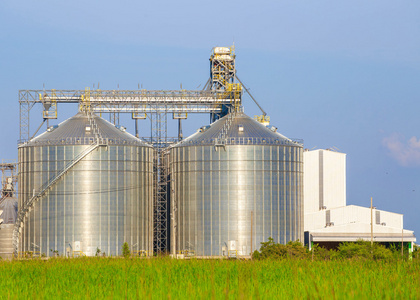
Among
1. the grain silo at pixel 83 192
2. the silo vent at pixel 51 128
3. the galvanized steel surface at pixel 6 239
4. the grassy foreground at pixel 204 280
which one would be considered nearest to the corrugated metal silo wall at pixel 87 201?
the grain silo at pixel 83 192

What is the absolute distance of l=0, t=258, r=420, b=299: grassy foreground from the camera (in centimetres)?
2586

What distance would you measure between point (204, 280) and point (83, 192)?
67.1 meters

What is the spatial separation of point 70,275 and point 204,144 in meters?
64.6

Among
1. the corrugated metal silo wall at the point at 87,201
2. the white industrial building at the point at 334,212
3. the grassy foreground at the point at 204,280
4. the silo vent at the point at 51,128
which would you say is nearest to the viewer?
the grassy foreground at the point at 204,280

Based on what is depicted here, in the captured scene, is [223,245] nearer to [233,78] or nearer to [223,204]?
[223,204]

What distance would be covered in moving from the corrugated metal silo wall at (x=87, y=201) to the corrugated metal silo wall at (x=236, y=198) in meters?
6.16

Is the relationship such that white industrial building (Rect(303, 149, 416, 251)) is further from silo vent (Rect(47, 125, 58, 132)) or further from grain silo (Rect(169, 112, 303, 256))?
silo vent (Rect(47, 125, 58, 132))

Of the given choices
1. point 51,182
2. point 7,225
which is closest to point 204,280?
point 51,182

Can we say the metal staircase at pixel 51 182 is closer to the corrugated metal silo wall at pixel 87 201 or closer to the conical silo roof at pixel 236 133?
the corrugated metal silo wall at pixel 87 201

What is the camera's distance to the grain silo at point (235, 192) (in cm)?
9619

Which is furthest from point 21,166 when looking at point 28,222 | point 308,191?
point 308,191

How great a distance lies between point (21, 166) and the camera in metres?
101

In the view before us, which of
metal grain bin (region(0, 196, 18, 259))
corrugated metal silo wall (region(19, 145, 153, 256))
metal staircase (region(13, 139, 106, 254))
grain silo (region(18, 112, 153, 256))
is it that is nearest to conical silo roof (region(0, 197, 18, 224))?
metal grain bin (region(0, 196, 18, 259))

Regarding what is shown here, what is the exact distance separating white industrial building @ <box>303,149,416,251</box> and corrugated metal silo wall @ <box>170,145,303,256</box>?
37.5ft
